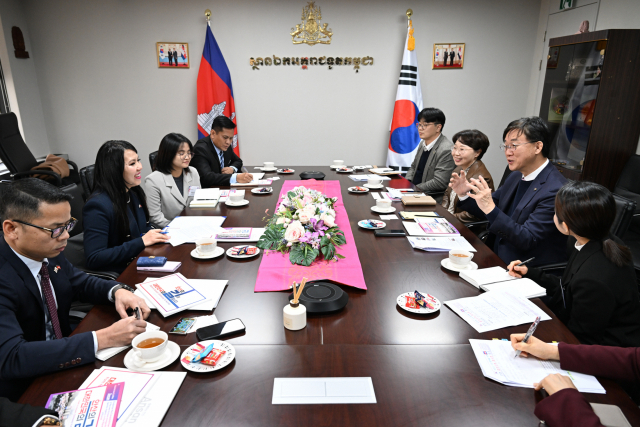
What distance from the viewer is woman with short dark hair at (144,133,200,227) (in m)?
2.62

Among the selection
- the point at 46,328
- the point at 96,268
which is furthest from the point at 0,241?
the point at 96,268

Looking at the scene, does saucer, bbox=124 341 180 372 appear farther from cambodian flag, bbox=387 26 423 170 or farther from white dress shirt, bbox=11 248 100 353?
cambodian flag, bbox=387 26 423 170

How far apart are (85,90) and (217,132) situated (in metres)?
2.37

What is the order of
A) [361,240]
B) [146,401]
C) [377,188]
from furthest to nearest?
[377,188]
[361,240]
[146,401]

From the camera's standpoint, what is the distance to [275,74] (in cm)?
482

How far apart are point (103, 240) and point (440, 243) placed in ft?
5.51

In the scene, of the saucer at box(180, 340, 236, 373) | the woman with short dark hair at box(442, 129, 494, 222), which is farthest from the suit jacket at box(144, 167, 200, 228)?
the woman with short dark hair at box(442, 129, 494, 222)

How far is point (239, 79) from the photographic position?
483 centimetres

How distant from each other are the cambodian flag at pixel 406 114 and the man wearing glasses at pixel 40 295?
3.97 m

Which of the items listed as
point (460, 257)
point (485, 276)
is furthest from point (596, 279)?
point (460, 257)

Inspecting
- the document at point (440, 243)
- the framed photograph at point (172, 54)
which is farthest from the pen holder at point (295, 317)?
the framed photograph at point (172, 54)

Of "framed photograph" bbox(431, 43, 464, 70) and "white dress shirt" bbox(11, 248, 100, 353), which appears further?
"framed photograph" bbox(431, 43, 464, 70)

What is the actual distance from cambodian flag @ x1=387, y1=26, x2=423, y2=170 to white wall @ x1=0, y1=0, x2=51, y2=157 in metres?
4.31

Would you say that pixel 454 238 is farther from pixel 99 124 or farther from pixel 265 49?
pixel 99 124
